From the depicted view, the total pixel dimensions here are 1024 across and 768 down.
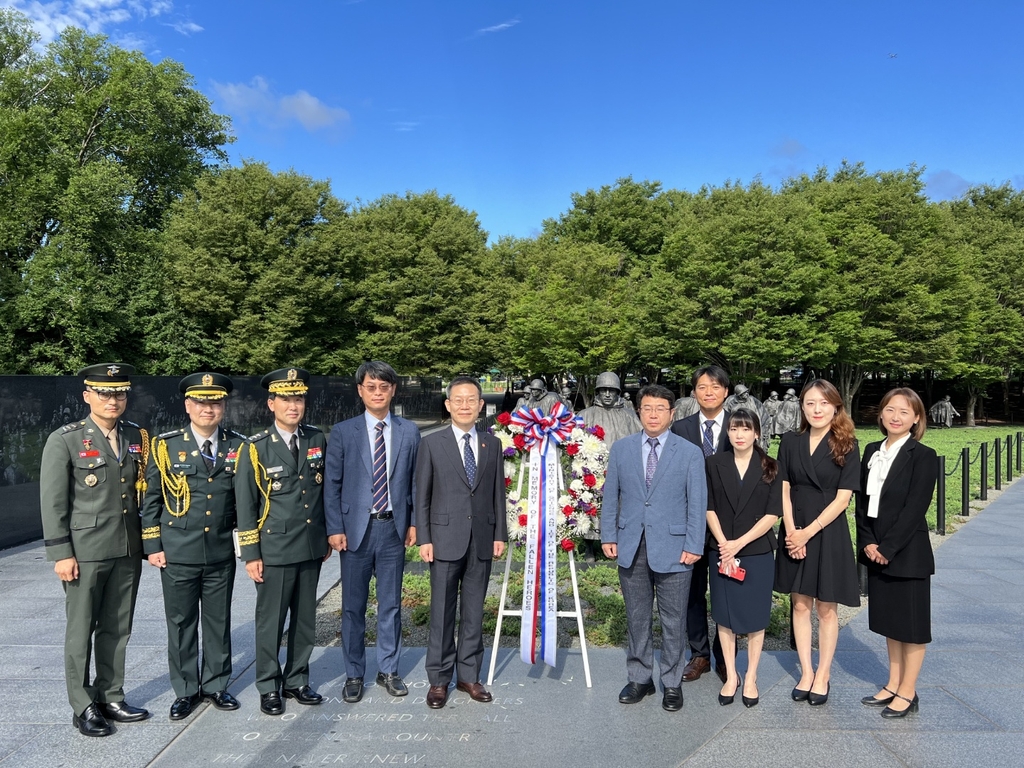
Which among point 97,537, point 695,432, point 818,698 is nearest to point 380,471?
point 97,537

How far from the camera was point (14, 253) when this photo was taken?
1062 inches

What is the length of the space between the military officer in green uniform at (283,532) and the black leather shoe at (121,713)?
2.22 ft

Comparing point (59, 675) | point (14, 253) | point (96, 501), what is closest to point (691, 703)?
point (96, 501)

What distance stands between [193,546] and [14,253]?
29039mm

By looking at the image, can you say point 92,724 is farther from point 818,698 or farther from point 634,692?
point 818,698

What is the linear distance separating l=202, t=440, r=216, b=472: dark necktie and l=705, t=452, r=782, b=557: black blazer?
3.08m

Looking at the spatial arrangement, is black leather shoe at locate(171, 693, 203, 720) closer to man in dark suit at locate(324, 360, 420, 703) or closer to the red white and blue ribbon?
man in dark suit at locate(324, 360, 420, 703)

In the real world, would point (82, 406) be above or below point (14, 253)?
below

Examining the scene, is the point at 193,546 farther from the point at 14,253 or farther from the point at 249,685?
the point at 14,253

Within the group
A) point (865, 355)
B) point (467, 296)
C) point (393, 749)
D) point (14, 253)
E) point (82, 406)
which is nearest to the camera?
point (393, 749)

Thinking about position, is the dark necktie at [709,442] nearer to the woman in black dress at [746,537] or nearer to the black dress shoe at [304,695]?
the woman in black dress at [746,537]

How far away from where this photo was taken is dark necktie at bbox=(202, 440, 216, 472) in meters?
4.25

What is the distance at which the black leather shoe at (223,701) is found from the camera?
4.26 meters

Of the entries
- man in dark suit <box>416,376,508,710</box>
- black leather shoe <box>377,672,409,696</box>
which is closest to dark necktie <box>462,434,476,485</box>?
man in dark suit <box>416,376,508,710</box>
